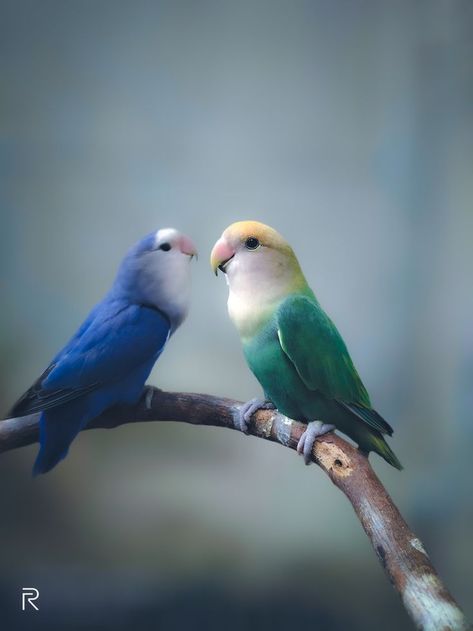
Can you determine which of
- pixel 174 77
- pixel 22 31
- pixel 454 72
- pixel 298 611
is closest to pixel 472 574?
pixel 298 611

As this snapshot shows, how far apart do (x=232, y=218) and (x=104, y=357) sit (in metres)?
0.48

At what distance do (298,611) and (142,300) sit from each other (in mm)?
870

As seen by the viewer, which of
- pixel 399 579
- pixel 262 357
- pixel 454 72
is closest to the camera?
pixel 399 579

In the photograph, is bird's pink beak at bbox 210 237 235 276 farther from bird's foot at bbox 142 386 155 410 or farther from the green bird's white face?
bird's foot at bbox 142 386 155 410

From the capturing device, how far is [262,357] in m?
1.48

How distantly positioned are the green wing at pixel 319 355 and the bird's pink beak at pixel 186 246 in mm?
278

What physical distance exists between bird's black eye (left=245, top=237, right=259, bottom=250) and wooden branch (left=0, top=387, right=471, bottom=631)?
1.09 feet

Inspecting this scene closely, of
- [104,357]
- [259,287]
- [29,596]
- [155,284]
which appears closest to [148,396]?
[104,357]

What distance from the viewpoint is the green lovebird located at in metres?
1.46

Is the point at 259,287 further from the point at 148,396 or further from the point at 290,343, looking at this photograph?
the point at 148,396

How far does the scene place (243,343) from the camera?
1.51 meters

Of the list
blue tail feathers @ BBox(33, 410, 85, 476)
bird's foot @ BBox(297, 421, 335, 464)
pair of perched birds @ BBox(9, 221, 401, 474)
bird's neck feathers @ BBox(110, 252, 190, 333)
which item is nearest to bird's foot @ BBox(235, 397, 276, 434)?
pair of perched birds @ BBox(9, 221, 401, 474)

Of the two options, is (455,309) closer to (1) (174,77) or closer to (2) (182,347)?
(2) (182,347)

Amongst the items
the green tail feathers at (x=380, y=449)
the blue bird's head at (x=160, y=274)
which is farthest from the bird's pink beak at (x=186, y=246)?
the green tail feathers at (x=380, y=449)
